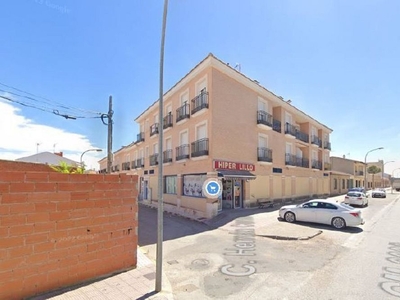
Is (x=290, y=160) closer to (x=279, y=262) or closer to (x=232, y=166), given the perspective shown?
(x=232, y=166)

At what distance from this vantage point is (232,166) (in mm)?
16797

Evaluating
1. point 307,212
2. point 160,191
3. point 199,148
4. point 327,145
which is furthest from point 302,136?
point 160,191

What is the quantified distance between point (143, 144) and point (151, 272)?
24.6 meters

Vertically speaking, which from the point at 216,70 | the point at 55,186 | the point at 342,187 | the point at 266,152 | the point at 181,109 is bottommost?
Answer: the point at 342,187

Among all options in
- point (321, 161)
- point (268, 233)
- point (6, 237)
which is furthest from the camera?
point (321, 161)

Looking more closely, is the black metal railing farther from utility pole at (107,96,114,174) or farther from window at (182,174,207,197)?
utility pole at (107,96,114,174)

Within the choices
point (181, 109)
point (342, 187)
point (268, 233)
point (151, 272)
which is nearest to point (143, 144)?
point (181, 109)

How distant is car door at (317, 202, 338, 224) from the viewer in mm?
12338

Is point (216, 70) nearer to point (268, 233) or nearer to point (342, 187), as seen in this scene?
point (268, 233)

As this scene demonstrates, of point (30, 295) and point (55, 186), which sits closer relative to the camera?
point (30, 295)

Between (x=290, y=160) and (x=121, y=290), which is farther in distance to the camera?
(x=290, y=160)

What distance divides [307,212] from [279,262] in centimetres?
688

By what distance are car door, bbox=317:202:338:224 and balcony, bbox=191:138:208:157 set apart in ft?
23.7

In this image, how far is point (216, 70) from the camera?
16.2 meters
